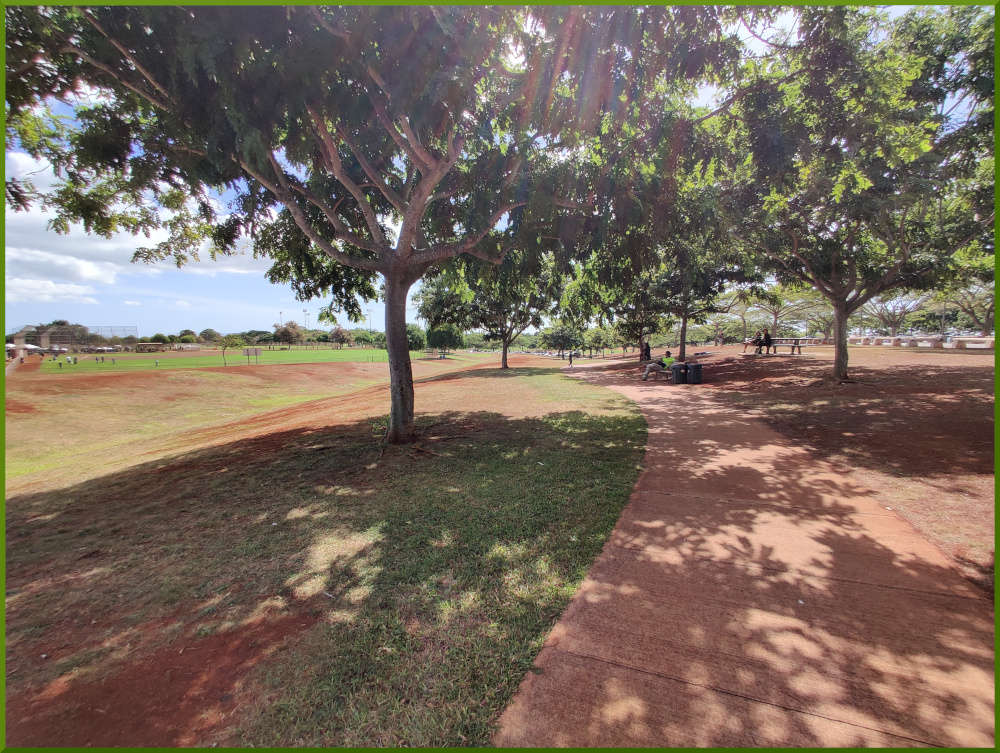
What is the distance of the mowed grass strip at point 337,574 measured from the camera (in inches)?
88.9

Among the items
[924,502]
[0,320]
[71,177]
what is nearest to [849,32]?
[924,502]

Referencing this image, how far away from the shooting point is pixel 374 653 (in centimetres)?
252

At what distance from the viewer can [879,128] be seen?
6453mm

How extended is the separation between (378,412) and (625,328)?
24.1 m

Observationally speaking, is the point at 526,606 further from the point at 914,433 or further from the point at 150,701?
the point at 914,433

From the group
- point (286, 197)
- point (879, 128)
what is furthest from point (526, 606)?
point (879, 128)

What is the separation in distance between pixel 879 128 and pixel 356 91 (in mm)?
8524

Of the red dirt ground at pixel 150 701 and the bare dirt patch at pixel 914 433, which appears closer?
the red dirt ground at pixel 150 701

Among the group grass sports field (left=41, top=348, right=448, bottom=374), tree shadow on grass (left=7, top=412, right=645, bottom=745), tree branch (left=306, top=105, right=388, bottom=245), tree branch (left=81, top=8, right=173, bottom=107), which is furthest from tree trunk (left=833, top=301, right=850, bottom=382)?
grass sports field (left=41, top=348, right=448, bottom=374)

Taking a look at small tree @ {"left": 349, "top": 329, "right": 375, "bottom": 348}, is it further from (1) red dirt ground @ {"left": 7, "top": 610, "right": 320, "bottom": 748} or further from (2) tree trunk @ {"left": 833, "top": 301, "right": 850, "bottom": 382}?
(1) red dirt ground @ {"left": 7, "top": 610, "right": 320, "bottom": 748}

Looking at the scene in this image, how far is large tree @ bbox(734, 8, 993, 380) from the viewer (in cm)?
618

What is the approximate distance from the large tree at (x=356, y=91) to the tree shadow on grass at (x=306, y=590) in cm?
304

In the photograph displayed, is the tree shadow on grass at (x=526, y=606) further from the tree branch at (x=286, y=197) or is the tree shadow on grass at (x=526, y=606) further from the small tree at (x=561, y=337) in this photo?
the small tree at (x=561, y=337)

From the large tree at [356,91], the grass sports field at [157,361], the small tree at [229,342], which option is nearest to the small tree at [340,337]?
the grass sports field at [157,361]
